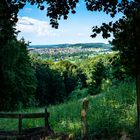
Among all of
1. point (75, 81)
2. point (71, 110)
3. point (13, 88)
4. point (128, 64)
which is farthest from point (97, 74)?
point (128, 64)

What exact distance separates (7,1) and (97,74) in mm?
105060

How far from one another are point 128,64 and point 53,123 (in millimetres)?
12364

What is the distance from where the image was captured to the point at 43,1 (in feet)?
28.9

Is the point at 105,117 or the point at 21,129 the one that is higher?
the point at 105,117

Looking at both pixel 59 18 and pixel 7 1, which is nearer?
pixel 7 1

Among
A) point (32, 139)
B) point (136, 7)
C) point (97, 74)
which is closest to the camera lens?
point (136, 7)

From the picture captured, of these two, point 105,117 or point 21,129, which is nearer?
point 105,117

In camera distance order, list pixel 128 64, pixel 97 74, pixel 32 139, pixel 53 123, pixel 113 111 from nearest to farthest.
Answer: pixel 128 64 → pixel 32 139 → pixel 113 111 → pixel 53 123 → pixel 97 74

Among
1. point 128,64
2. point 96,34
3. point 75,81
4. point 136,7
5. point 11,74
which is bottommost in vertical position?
point 75,81

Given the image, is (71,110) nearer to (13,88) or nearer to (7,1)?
(7,1)

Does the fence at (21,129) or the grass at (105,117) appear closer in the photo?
A: the grass at (105,117)

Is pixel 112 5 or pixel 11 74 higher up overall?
pixel 112 5

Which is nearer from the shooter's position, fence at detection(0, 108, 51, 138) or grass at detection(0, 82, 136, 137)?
grass at detection(0, 82, 136, 137)

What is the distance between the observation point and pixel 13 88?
56.2 metres
